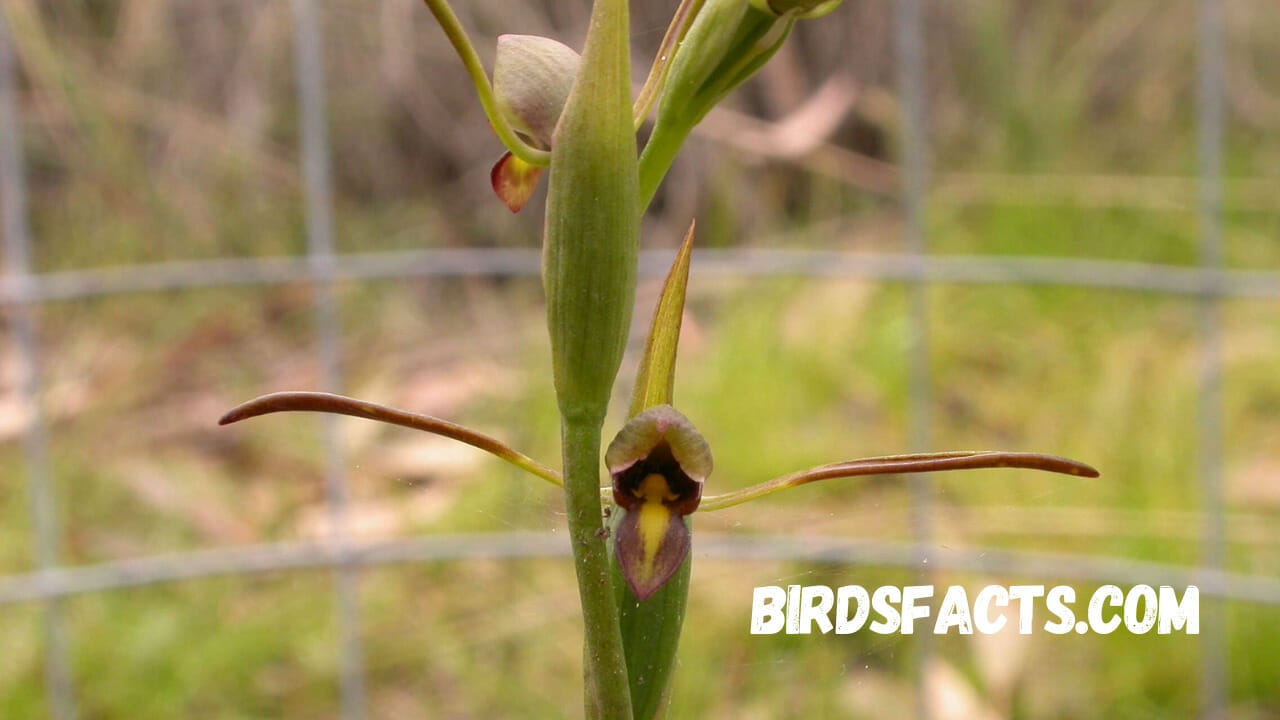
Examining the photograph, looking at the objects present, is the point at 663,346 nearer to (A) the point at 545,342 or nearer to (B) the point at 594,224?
(B) the point at 594,224

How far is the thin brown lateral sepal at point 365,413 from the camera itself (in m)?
0.25

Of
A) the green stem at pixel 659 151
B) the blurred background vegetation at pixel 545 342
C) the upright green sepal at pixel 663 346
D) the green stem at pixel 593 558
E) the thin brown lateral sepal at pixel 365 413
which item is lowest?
the green stem at pixel 593 558

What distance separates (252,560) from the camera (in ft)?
4.79

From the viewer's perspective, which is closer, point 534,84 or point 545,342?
point 534,84

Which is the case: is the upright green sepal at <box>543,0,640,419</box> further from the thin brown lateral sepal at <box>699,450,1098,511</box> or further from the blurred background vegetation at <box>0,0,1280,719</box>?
the blurred background vegetation at <box>0,0,1280,719</box>

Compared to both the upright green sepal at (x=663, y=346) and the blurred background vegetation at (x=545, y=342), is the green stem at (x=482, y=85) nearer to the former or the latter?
the upright green sepal at (x=663, y=346)

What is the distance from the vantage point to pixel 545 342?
77.1 inches

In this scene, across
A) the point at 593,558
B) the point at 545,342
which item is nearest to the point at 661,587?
the point at 593,558

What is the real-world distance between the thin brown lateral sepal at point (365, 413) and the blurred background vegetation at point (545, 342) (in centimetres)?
96

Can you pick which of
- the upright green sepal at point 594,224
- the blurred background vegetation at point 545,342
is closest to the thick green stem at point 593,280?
the upright green sepal at point 594,224

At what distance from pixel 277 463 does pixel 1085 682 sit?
1120 millimetres

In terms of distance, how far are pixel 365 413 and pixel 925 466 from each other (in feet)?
0.37

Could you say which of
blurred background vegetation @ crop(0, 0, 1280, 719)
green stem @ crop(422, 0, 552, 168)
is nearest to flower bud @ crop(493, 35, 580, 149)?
green stem @ crop(422, 0, 552, 168)

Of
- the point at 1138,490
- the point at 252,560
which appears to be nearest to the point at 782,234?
the point at 1138,490
